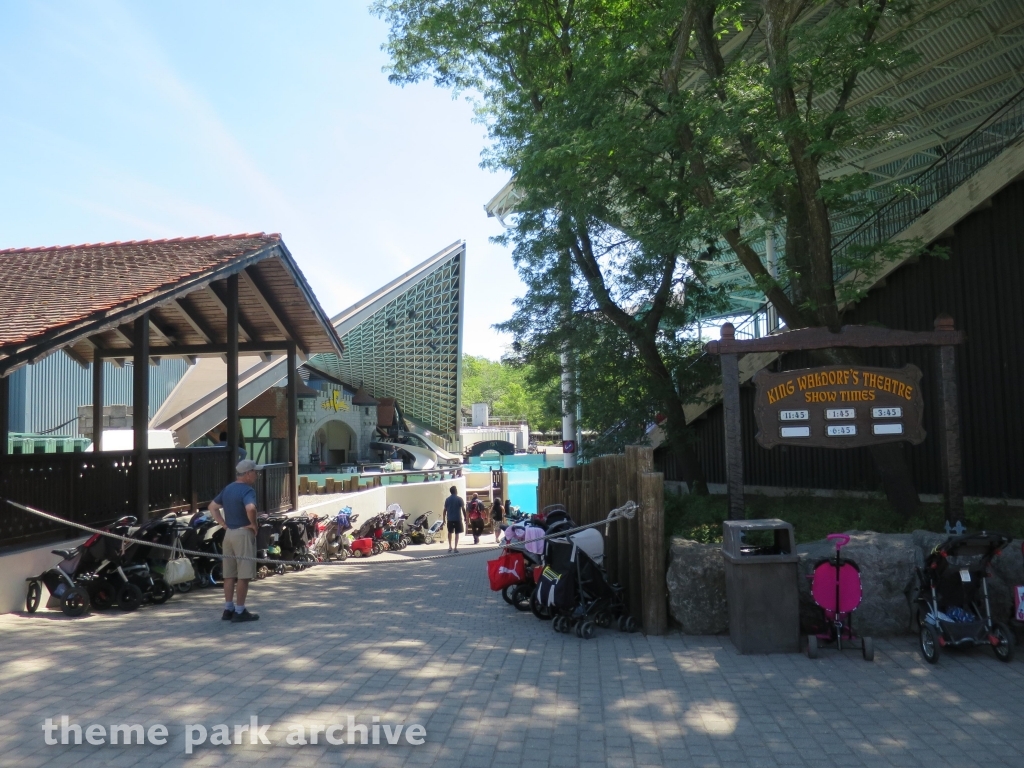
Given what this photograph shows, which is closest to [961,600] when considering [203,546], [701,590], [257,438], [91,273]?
[701,590]

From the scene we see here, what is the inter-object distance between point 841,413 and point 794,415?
1.50 ft

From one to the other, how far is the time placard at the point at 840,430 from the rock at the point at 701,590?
5.57 ft

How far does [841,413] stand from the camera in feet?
27.0

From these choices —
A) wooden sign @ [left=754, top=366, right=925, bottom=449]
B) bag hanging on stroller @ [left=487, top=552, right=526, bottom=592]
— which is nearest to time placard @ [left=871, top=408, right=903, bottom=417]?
wooden sign @ [left=754, top=366, right=925, bottom=449]

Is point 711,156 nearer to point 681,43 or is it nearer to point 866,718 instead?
point 681,43

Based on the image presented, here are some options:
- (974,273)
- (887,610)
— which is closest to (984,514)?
(887,610)

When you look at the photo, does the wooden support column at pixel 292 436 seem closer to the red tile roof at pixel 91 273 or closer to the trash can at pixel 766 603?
the red tile roof at pixel 91 273

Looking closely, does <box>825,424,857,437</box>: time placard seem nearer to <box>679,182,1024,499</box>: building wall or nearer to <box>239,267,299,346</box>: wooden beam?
<box>679,182,1024,499</box>: building wall

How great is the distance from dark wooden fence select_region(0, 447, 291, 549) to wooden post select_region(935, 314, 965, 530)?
32.9ft

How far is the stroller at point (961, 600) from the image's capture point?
6426 mm

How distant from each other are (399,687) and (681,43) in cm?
894

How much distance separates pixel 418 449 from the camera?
6488 cm

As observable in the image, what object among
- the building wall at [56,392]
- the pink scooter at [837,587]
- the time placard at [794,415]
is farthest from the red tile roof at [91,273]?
the building wall at [56,392]

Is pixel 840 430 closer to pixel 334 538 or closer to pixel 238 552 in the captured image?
pixel 238 552
